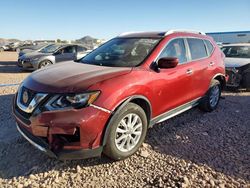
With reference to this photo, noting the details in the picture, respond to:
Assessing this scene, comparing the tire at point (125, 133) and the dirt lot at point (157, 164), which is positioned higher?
the tire at point (125, 133)

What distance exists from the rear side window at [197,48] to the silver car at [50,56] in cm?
764

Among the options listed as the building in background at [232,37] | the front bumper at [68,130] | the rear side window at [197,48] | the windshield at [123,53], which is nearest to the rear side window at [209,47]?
the rear side window at [197,48]

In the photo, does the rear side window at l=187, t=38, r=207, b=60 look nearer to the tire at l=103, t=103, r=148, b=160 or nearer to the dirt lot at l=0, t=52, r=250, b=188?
the dirt lot at l=0, t=52, r=250, b=188

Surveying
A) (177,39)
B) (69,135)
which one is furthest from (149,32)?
(69,135)

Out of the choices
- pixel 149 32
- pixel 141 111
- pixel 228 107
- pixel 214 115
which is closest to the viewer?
pixel 141 111

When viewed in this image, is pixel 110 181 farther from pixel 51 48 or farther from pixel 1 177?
pixel 51 48

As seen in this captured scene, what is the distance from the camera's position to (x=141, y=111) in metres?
3.34

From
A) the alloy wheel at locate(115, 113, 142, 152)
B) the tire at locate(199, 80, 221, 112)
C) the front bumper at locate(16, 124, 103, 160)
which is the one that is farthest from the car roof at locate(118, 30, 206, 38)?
the front bumper at locate(16, 124, 103, 160)

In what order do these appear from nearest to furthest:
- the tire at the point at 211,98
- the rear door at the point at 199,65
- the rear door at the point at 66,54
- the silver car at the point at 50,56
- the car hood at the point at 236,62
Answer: the rear door at the point at 199,65 < the tire at the point at 211,98 < the car hood at the point at 236,62 < the silver car at the point at 50,56 < the rear door at the point at 66,54

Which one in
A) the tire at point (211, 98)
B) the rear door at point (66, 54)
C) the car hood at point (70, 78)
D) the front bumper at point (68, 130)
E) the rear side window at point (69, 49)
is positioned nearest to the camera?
the front bumper at point (68, 130)

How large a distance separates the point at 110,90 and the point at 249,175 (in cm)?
204

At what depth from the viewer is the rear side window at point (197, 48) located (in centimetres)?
456

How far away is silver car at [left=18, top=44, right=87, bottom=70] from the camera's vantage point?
11.4m

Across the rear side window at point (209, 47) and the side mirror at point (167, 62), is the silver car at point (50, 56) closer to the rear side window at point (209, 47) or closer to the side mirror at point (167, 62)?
the rear side window at point (209, 47)
